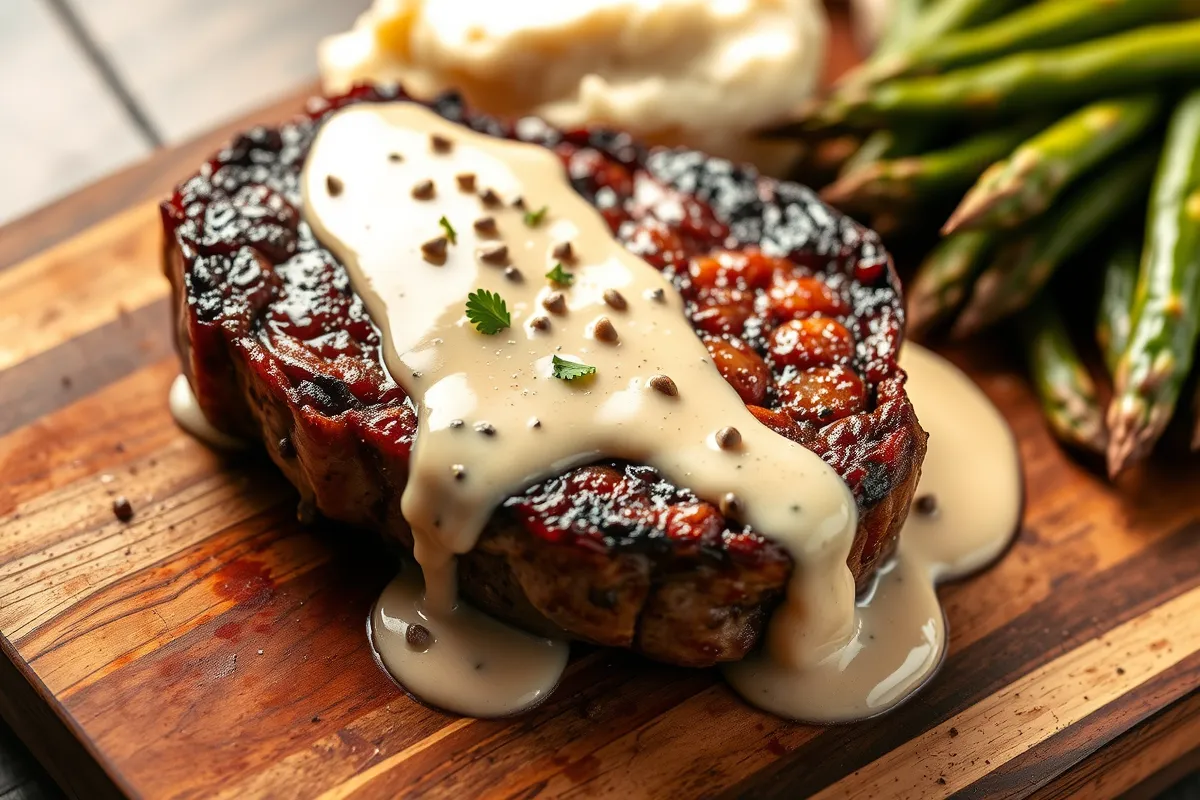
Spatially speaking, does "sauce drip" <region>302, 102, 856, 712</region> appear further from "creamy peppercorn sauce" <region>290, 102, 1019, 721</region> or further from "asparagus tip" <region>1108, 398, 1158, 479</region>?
"asparagus tip" <region>1108, 398, 1158, 479</region>

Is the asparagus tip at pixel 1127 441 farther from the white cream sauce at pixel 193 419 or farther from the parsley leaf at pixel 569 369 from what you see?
the white cream sauce at pixel 193 419

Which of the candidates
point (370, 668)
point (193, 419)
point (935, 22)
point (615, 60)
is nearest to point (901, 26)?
point (935, 22)

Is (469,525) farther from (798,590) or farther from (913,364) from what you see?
(913,364)

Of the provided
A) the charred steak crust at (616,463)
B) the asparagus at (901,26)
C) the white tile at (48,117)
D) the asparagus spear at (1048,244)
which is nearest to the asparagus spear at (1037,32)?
the asparagus at (901,26)

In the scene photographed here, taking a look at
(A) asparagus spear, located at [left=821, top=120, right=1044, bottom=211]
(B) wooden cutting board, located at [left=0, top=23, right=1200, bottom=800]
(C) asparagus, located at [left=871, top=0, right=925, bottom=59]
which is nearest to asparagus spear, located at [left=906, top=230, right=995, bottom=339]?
(A) asparagus spear, located at [left=821, top=120, right=1044, bottom=211]

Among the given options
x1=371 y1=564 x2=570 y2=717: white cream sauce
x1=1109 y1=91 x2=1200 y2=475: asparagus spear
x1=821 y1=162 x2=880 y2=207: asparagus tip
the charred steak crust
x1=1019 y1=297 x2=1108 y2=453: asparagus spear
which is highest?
the charred steak crust

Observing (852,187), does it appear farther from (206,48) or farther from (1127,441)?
(206,48)
